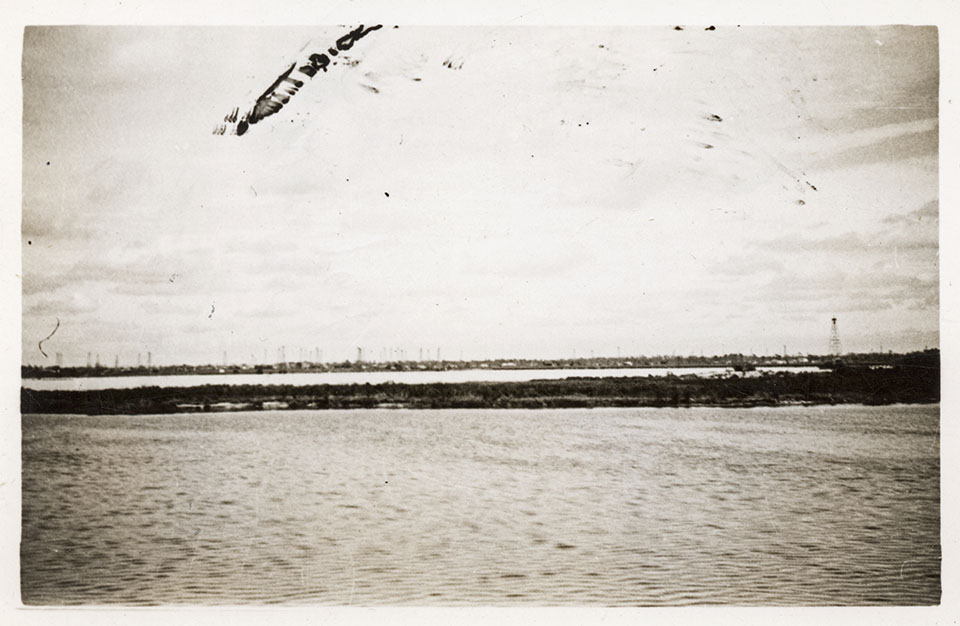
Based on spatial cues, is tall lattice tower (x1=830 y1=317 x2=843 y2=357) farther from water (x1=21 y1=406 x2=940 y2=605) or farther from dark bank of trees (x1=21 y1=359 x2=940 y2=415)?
water (x1=21 y1=406 x2=940 y2=605)

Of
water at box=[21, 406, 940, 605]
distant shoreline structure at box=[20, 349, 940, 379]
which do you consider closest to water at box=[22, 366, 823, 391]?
distant shoreline structure at box=[20, 349, 940, 379]

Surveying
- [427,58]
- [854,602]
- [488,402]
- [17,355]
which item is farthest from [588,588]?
[17,355]

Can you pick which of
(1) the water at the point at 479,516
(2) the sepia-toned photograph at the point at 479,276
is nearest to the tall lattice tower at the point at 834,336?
(2) the sepia-toned photograph at the point at 479,276

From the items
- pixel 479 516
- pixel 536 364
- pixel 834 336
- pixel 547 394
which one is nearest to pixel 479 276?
pixel 536 364

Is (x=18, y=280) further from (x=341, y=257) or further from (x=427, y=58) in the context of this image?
(x=427, y=58)

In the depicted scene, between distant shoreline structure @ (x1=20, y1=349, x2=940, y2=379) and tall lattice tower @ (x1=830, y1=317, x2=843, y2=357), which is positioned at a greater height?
tall lattice tower @ (x1=830, y1=317, x2=843, y2=357)

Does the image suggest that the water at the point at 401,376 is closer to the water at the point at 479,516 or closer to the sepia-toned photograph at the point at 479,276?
the sepia-toned photograph at the point at 479,276

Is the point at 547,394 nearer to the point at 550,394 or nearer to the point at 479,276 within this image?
the point at 550,394
